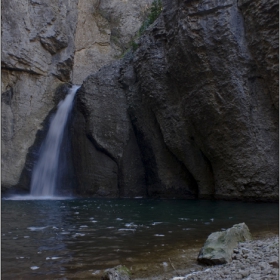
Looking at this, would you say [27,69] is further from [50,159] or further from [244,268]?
[244,268]

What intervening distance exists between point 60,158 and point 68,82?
18.6 ft

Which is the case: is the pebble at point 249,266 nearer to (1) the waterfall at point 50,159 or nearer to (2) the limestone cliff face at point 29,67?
(1) the waterfall at point 50,159

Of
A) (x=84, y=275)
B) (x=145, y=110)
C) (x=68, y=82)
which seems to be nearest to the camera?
(x=84, y=275)

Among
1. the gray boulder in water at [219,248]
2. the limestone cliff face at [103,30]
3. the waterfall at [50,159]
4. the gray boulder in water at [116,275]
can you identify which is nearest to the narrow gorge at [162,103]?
the waterfall at [50,159]

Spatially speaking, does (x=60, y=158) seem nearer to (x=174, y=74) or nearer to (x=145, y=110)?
(x=145, y=110)

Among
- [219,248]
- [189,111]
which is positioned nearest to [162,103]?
[189,111]

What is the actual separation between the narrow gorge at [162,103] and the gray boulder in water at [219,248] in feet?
29.0

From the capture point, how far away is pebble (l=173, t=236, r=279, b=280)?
3.41 meters

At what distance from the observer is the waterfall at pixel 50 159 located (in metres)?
17.4

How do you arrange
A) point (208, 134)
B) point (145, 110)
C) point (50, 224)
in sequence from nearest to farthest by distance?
point (50, 224) < point (208, 134) < point (145, 110)

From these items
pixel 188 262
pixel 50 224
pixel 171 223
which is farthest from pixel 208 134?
pixel 188 262

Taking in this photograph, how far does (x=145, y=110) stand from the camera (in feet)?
55.1

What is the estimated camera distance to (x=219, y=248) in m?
4.28

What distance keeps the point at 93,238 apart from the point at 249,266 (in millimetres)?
2911
